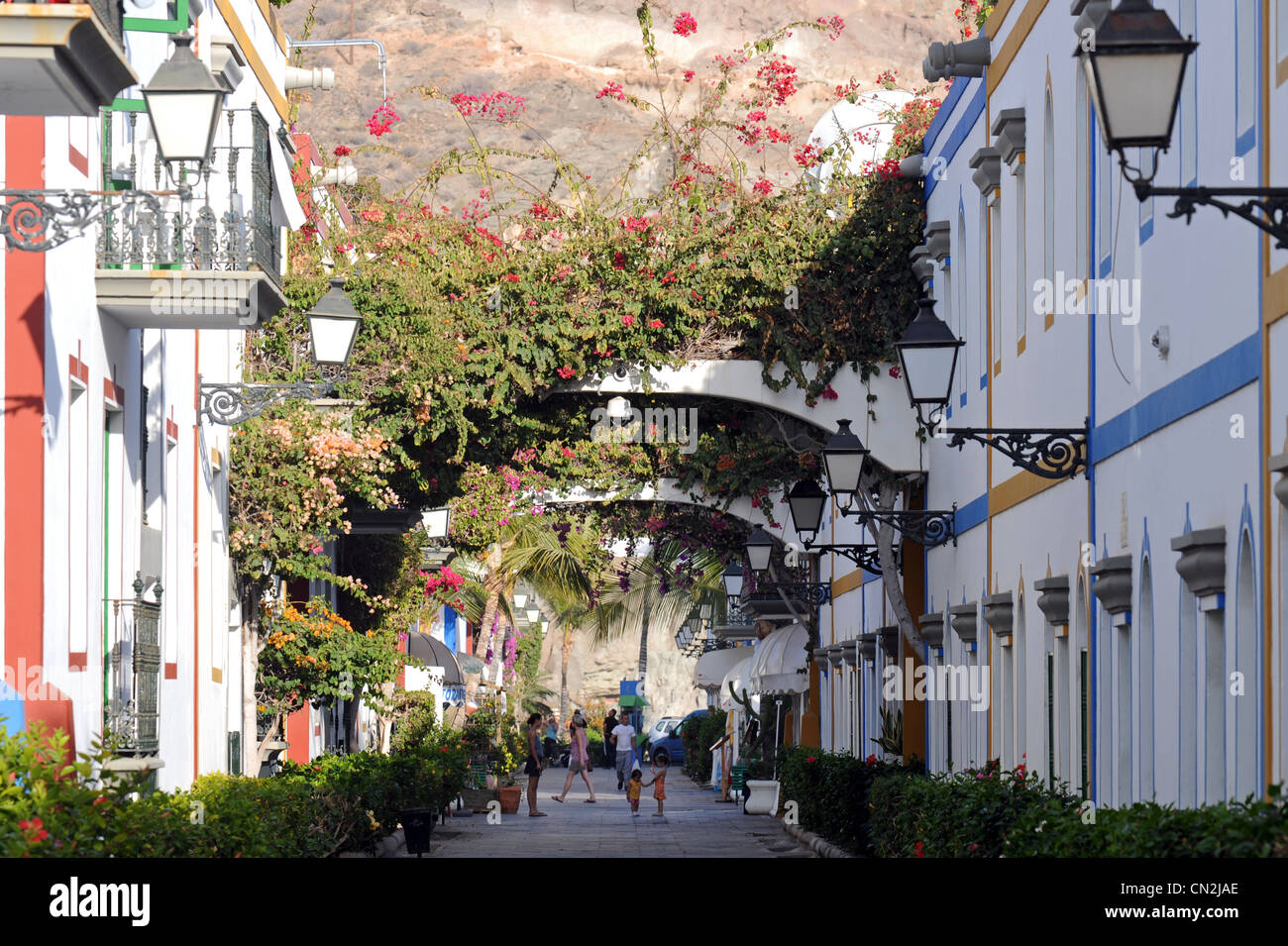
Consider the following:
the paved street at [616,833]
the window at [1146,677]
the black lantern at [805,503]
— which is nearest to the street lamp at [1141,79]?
the window at [1146,677]

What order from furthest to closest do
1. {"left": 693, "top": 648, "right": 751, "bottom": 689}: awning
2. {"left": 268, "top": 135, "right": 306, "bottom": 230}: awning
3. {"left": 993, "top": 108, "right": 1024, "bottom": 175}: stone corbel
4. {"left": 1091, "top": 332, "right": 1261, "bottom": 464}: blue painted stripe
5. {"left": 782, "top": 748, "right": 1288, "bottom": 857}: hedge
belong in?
1. {"left": 693, "top": 648, "right": 751, "bottom": 689}: awning
2. {"left": 268, "top": 135, "right": 306, "bottom": 230}: awning
3. {"left": 993, "top": 108, "right": 1024, "bottom": 175}: stone corbel
4. {"left": 1091, "top": 332, "right": 1261, "bottom": 464}: blue painted stripe
5. {"left": 782, "top": 748, "right": 1288, "bottom": 857}: hedge

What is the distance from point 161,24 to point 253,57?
19.8 ft

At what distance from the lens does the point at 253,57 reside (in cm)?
2011

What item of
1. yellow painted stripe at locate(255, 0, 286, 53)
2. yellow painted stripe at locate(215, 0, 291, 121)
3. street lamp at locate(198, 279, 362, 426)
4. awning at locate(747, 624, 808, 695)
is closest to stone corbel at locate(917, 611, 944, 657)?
street lamp at locate(198, 279, 362, 426)

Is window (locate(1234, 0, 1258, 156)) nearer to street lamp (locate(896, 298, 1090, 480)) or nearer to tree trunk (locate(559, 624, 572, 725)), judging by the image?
street lamp (locate(896, 298, 1090, 480))

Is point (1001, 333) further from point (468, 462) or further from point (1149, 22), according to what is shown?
point (1149, 22)

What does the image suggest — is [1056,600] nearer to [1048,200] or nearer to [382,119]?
[1048,200]

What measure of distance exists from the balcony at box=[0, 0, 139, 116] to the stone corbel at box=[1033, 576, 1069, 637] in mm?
7488

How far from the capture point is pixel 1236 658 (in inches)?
371

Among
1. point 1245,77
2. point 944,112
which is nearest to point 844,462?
point 944,112

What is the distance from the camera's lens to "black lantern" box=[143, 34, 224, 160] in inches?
426

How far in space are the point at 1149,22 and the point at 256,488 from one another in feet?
45.8

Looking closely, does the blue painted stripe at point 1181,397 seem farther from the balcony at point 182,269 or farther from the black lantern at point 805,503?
the black lantern at point 805,503
